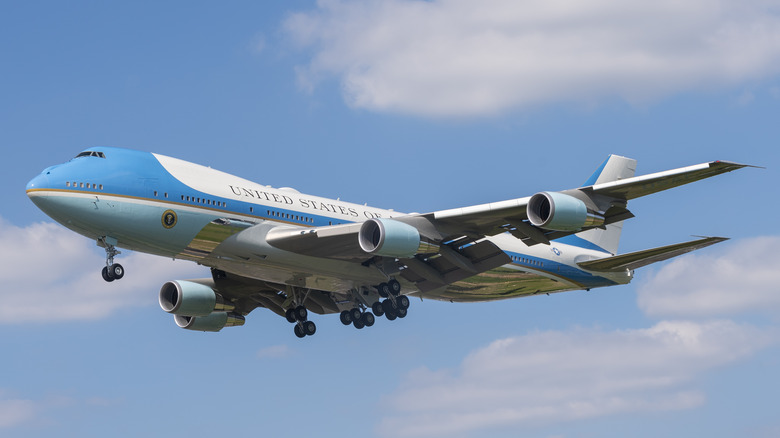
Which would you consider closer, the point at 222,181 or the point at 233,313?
the point at 222,181

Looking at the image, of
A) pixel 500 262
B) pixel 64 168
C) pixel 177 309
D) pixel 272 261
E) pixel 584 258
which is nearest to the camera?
pixel 64 168

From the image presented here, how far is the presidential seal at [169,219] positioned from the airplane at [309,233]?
0.13ft

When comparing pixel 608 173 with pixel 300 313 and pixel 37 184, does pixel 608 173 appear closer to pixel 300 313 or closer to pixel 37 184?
pixel 300 313

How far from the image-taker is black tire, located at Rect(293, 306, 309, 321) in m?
45.8

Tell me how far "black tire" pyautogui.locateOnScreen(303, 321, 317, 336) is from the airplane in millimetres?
48

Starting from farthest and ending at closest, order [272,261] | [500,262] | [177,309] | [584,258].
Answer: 1. [584,258]
2. [177,309]
3. [500,262]
4. [272,261]

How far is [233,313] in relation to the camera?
160 ft

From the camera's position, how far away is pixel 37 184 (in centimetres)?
3597

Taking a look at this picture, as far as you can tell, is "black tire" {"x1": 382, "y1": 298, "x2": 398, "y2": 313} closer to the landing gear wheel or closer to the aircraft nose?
the landing gear wheel

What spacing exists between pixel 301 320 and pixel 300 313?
1.12 ft

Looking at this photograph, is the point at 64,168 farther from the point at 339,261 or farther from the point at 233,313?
A: the point at 233,313

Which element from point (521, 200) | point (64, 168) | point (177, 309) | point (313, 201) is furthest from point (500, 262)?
point (64, 168)

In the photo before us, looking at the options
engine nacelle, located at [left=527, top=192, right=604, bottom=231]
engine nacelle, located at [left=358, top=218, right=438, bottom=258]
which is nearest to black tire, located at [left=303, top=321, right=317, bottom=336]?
engine nacelle, located at [left=358, top=218, right=438, bottom=258]

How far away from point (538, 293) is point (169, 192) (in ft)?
68.1
